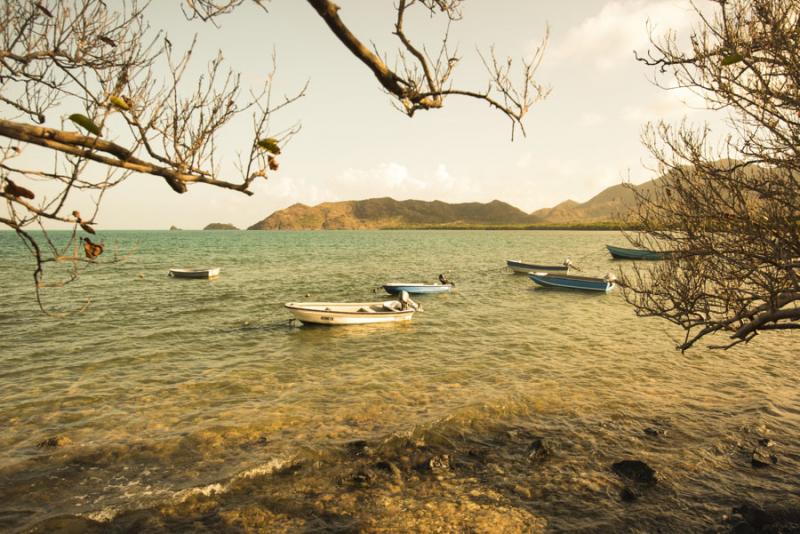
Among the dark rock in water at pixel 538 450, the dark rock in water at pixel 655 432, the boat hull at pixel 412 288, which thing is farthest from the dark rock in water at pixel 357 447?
the boat hull at pixel 412 288

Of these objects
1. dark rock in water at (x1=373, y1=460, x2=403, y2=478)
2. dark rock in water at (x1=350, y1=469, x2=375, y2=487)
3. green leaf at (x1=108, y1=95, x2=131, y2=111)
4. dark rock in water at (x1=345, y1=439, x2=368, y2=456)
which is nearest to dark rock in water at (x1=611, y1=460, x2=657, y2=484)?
dark rock in water at (x1=373, y1=460, x2=403, y2=478)

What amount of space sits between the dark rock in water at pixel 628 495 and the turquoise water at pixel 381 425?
0.22m

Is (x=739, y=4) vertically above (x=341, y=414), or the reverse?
(x=739, y=4)

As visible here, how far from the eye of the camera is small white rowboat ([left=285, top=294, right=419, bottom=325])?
2233 centimetres

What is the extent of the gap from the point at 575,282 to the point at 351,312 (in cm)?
2004

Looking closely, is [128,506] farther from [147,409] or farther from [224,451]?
[147,409]

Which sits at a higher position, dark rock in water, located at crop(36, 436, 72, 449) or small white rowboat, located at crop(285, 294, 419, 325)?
small white rowboat, located at crop(285, 294, 419, 325)

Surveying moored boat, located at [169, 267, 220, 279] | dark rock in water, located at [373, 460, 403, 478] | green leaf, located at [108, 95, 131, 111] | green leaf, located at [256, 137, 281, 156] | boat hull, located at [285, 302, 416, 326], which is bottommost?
dark rock in water, located at [373, 460, 403, 478]

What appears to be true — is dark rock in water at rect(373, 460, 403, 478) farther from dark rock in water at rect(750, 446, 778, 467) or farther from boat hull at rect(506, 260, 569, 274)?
boat hull at rect(506, 260, 569, 274)

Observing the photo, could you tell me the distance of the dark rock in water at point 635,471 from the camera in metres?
8.90

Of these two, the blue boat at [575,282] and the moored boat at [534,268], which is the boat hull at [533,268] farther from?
the blue boat at [575,282]

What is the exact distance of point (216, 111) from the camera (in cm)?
502

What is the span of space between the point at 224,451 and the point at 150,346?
11335mm

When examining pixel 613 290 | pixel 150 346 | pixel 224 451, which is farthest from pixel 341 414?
pixel 613 290
